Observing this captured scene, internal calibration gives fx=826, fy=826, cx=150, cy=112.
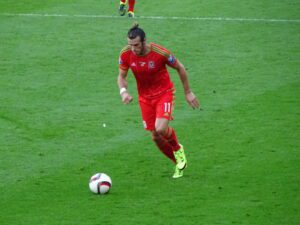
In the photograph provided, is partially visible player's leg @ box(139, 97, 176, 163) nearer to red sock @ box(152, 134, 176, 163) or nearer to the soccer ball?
red sock @ box(152, 134, 176, 163)

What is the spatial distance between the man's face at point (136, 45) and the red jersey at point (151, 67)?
188 millimetres

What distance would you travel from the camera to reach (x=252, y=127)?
1580cm

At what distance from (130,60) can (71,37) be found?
9811 mm

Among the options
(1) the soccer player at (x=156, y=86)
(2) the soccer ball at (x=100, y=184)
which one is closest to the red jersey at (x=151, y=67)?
(1) the soccer player at (x=156, y=86)

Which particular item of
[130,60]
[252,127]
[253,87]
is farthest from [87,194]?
[253,87]

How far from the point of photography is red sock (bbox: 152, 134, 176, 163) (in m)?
13.0

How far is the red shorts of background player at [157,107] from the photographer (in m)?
12.7

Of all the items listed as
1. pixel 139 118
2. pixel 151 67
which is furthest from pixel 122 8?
pixel 151 67

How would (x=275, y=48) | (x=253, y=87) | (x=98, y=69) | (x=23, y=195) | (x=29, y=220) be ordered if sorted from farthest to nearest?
(x=275, y=48), (x=98, y=69), (x=253, y=87), (x=23, y=195), (x=29, y=220)

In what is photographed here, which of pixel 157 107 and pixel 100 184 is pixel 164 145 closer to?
pixel 157 107

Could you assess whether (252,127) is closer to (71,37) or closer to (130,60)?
(130,60)

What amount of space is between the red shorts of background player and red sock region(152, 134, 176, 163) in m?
0.19

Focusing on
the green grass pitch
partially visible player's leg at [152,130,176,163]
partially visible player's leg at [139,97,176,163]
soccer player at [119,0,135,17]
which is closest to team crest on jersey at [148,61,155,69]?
partially visible player's leg at [139,97,176,163]

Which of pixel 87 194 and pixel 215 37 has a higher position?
pixel 215 37
